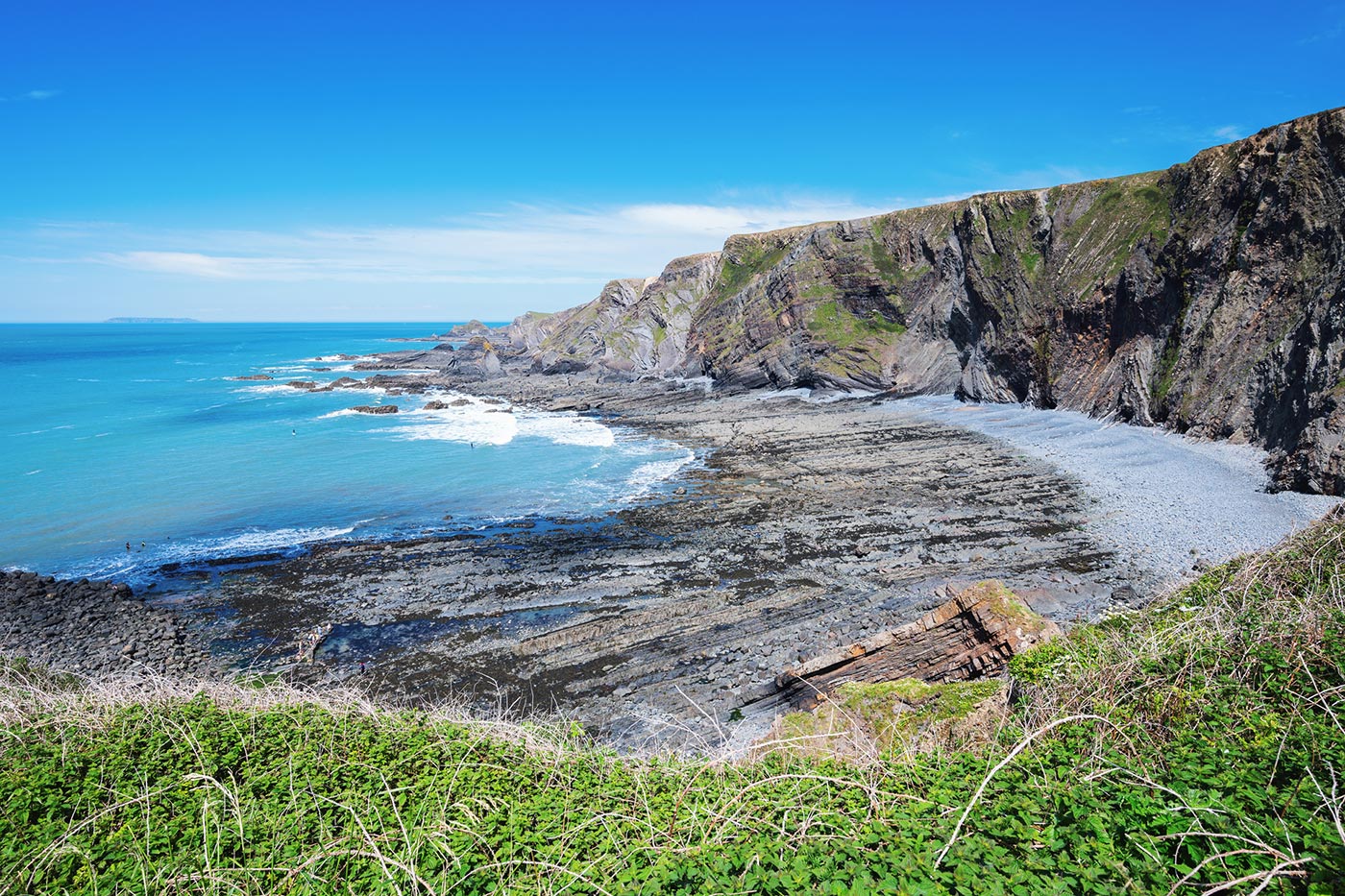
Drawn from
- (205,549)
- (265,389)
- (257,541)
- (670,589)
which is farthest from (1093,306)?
(265,389)

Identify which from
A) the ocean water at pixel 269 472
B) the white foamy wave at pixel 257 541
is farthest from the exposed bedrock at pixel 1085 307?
the white foamy wave at pixel 257 541

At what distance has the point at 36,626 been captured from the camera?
61.4 feet

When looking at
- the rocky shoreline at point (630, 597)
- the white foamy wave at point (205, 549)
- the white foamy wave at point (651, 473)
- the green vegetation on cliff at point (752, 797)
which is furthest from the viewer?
the white foamy wave at point (651, 473)

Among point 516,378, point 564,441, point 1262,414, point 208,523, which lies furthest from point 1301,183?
point 516,378

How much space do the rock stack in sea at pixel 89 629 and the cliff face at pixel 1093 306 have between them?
1435 inches

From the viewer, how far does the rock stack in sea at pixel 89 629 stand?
1683 centimetres

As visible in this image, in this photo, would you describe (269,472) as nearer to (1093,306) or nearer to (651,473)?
(651,473)

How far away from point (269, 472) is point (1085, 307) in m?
53.3

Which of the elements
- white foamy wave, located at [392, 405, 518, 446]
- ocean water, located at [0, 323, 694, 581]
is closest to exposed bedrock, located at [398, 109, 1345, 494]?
white foamy wave, located at [392, 405, 518, 446]

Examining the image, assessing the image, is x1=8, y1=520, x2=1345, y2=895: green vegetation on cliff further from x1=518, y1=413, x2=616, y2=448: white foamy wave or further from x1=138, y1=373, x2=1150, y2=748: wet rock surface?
x1=518, y1=413, x2=616, y2=448: white foamy wave

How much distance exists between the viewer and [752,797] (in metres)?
5.73

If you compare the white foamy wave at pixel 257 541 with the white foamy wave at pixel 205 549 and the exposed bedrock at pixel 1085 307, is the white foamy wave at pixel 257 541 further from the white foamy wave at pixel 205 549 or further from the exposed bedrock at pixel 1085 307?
the exposed bedrock at pixel 1085 307

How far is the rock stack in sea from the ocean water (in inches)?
70.8

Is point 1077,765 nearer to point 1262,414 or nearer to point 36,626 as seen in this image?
point 36,626
